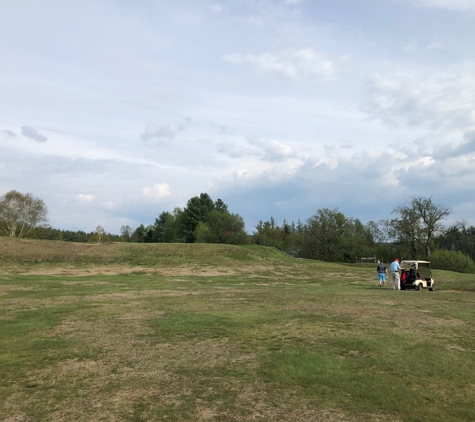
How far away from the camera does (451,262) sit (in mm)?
69312

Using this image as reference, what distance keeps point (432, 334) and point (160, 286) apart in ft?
62.8

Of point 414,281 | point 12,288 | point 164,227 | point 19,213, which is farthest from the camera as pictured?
point 164,227

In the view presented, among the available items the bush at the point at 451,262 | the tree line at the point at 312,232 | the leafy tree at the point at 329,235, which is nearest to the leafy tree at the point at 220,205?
the tree line at the point at 312,232

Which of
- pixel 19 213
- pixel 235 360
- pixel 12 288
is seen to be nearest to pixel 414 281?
pixel 235 360

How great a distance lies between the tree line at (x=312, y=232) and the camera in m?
72.5

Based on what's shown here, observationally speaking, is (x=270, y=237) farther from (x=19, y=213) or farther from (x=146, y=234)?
(x=19, y=213)

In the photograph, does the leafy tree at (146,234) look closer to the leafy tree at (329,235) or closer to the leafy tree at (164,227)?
the leafy tree at (164,227)

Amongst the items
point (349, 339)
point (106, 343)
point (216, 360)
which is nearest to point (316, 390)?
point (216, 360)

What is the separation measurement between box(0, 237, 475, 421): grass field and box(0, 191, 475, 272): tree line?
55.1m

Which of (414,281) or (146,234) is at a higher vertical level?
(146,234)

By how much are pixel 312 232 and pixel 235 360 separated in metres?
85.9

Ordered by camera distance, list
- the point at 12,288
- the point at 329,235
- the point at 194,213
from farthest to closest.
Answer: the point at 194,213 < the point at 329,235 < the point at 12,288

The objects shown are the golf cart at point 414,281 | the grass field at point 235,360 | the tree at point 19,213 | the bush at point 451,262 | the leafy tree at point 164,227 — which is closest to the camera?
the grass field at point 235,360

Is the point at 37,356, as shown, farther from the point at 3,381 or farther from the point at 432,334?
the point at 432,334
